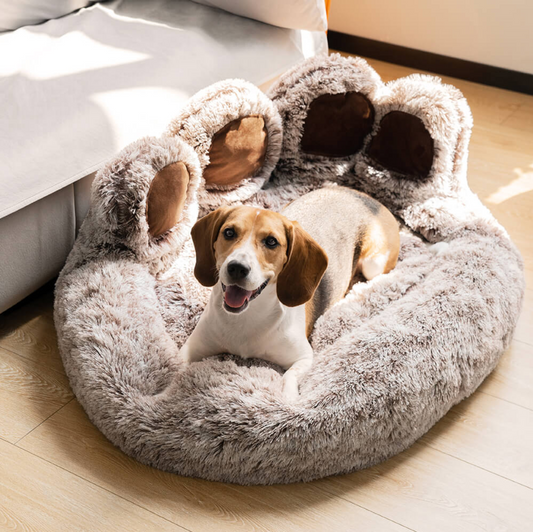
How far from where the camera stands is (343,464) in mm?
1319

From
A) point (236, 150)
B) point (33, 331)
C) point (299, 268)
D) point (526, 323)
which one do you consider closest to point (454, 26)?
point (236, 150)

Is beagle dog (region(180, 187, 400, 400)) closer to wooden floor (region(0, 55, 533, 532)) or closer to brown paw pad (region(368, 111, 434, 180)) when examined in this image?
wooden floor (region(0, 55, 533, 532))

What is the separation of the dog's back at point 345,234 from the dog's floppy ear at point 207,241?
33 cm

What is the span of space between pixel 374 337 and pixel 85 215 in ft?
2.82

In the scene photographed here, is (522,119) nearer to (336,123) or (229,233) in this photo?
(336,123)

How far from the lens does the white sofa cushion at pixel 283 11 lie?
2256 mm

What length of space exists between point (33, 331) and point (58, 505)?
549 mm

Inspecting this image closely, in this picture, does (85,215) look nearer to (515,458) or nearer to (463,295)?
(463,295)

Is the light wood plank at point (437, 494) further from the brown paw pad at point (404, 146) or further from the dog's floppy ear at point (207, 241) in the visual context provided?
the brown paw pad at point (404, 146)

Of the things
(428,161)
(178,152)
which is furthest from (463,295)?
(178,152)

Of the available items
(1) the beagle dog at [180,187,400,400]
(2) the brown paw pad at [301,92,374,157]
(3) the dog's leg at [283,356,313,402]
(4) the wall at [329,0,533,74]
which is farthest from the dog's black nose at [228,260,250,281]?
(4) the wall at [329,0,533,74]

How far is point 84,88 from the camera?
1754 mm

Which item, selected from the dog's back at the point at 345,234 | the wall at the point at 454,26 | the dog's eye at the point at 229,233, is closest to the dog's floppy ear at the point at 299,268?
the dog's eye at the point at 229,233

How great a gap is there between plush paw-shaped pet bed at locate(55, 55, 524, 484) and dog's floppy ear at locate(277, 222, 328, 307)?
0.54 feet
